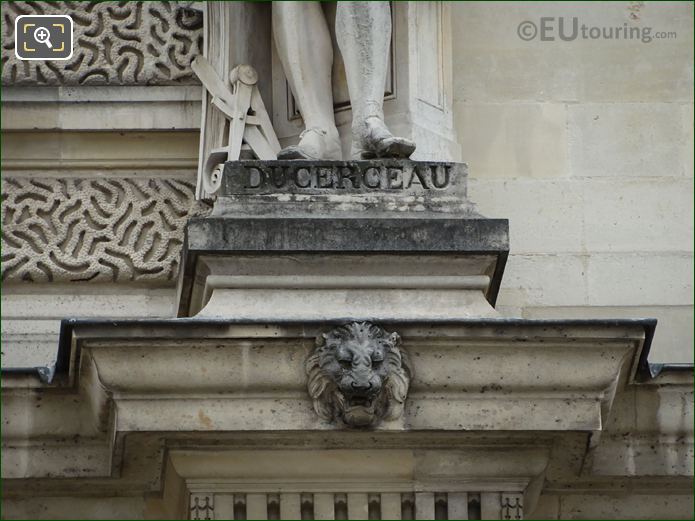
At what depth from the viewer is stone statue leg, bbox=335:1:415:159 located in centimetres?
855

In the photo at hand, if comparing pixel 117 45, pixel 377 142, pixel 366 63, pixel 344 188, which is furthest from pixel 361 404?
pixel 117 45

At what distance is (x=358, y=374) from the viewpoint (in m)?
7.92

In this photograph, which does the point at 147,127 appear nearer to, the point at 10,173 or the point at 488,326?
the point at 10,173

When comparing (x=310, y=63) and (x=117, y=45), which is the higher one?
(x=117, y=45)

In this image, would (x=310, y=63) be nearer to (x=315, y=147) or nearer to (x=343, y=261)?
(x=315, y=147)

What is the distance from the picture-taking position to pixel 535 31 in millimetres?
9203

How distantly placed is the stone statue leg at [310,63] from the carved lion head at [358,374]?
88 cm

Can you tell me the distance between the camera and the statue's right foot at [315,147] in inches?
336

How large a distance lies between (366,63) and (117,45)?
0.96 m

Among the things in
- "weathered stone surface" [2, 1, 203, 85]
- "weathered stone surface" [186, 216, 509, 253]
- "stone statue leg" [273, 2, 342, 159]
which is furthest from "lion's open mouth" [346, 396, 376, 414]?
"weathered stone surface" [2, 1, 203, 85]

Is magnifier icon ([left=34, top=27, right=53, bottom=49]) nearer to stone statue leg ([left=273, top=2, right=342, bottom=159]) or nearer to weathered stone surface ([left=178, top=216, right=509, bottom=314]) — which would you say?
stone statue leg ([left=273, top=2, right=342, bottom=159])

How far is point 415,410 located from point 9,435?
1.22m

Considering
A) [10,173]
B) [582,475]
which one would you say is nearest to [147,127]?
[10,173]

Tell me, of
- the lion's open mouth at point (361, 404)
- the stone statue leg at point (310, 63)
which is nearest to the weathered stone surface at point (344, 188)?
the stone statue leg at point (310, 63)
